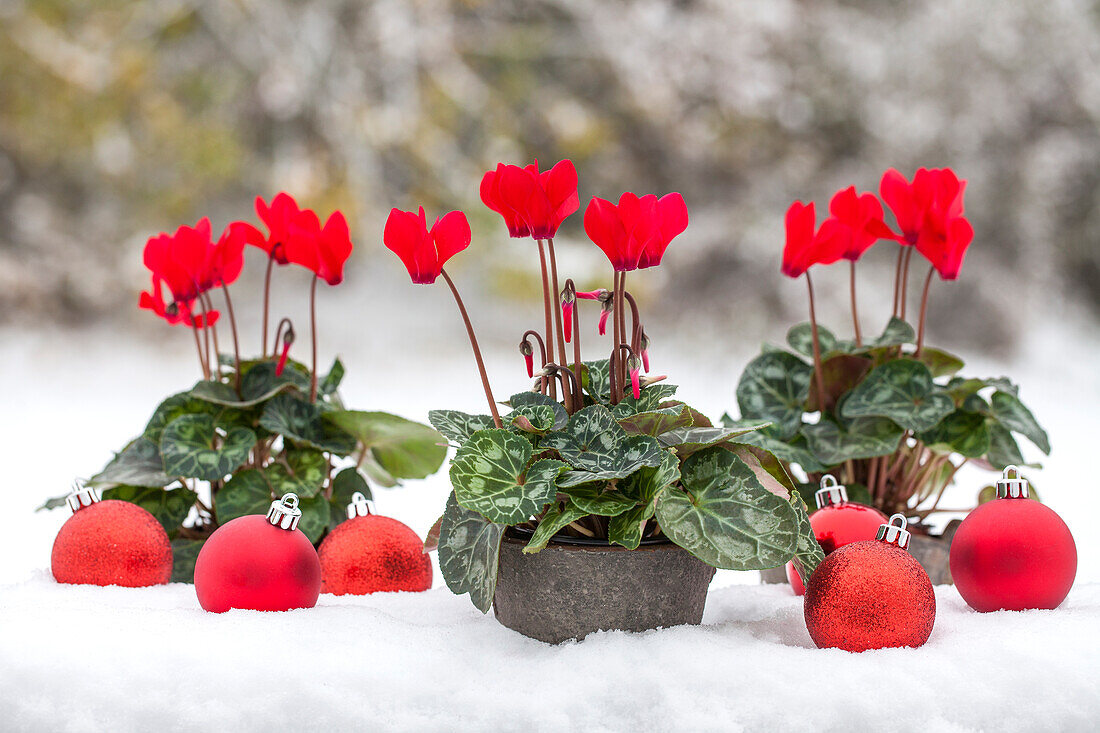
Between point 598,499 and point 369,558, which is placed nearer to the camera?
point 598,499

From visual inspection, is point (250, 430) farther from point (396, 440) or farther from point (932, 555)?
point (932, 555)

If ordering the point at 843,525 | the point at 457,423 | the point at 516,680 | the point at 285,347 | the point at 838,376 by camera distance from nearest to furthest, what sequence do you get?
the point at 516,680
the point at 457,423
the point at 843,525
the point at 285,347
the point at 838,376

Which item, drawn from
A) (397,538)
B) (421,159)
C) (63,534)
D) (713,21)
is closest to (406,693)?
(397,538)

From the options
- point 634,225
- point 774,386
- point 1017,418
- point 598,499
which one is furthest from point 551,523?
point 1017,418

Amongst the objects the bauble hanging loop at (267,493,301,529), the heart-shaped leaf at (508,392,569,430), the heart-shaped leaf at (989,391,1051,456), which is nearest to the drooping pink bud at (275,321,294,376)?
the bauble hanging loop at (267,493,301,529)

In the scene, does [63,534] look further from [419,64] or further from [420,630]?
[419,64]

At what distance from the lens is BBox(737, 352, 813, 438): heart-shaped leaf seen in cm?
132

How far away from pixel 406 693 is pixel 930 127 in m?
4.14

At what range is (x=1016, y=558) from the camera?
0.97 metres

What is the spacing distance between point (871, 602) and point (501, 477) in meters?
0.32

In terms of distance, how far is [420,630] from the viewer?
3.03ft

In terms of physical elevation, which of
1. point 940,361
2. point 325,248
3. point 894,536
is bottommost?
point 894,536

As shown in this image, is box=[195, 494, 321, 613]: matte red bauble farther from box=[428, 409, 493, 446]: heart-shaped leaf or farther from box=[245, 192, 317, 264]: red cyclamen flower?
box=[245, 192, 317, 264]: red cyclamen flower

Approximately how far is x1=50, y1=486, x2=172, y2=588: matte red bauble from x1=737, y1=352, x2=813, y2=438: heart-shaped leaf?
719 mm
